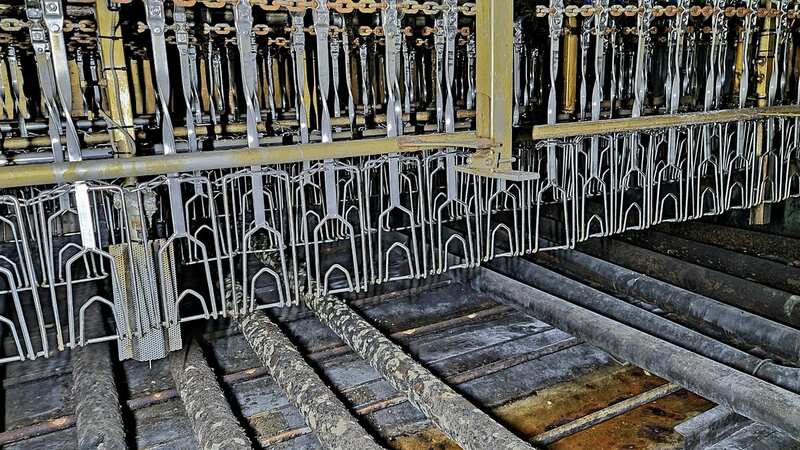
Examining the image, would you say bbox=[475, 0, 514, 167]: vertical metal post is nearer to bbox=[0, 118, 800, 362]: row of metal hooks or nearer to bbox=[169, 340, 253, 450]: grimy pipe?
bbox=[0, 118, 800, 362]: row of metal hooks

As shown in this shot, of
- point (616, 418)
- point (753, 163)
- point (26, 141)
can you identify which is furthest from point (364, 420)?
point (753, 163)

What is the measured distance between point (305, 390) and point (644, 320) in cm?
132

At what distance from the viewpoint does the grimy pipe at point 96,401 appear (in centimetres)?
169

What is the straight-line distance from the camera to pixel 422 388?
6.03 ft

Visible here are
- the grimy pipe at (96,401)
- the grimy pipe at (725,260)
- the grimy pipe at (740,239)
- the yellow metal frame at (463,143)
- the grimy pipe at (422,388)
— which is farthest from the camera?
the grimy pipe at (740,239)

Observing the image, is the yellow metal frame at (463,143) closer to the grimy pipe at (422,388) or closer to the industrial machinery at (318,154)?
the industrial machinery at (318,154)

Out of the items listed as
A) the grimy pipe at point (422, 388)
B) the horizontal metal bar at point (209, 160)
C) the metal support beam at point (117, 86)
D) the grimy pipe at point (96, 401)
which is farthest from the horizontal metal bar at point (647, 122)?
the grimy pipe at point (96, 401)

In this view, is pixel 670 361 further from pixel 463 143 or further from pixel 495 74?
pixel 495 74

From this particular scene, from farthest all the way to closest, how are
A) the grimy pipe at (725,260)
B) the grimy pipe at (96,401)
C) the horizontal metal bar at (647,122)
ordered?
1. the grimy pipe at (725,260)
2. the horizontal metal bar at (647,122)
3. the grimy pipe at (96,401)

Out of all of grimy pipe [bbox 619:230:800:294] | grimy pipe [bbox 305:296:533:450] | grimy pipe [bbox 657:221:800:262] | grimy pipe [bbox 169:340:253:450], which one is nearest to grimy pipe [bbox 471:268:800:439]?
grimy pipe [bbox 305:296:533:450]

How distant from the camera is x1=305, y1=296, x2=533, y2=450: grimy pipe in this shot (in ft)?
5.19

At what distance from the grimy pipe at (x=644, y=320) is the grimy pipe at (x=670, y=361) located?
0.16 metres

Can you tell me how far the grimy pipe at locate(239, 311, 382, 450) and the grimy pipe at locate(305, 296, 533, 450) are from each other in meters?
0.23

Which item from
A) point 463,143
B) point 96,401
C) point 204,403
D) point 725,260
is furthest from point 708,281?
point 96,401
